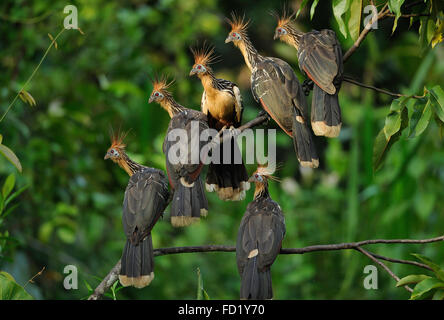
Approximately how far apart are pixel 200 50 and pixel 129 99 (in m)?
3.50

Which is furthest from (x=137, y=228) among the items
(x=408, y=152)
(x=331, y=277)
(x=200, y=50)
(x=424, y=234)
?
(x=424, y=234)

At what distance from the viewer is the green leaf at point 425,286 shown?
7.89 ft

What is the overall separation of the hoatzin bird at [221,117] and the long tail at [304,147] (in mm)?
355

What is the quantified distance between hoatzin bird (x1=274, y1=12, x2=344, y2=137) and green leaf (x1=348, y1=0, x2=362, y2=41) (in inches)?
→ 4.0

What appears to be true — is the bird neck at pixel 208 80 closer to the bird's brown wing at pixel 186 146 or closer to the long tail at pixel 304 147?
the bird's brown wing at pixel 186 146

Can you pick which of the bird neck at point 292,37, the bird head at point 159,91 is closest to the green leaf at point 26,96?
the bird head at point 159,91

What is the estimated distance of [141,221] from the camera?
7.91ft

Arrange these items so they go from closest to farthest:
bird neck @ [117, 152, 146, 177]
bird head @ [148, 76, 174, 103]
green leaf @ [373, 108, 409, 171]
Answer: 1. green leaf @ [373, 108, 409, 171]
2. bird neck @ [117, 152, 146, 177]
3. bird head @ [148, 76, 174, 103]

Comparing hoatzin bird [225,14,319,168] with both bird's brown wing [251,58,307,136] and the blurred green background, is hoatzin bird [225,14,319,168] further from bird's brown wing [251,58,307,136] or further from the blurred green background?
the blurred green background

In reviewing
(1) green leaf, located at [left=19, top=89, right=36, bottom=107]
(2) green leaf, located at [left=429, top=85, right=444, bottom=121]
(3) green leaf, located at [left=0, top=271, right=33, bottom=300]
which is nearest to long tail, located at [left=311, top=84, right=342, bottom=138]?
(2) green leaf, located at [left=429, top=85, right=444, bottom=121]

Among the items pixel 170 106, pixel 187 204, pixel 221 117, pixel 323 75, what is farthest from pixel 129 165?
pixel 323 75

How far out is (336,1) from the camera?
8.27ft

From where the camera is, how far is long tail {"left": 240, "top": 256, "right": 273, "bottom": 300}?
89.7 inches
